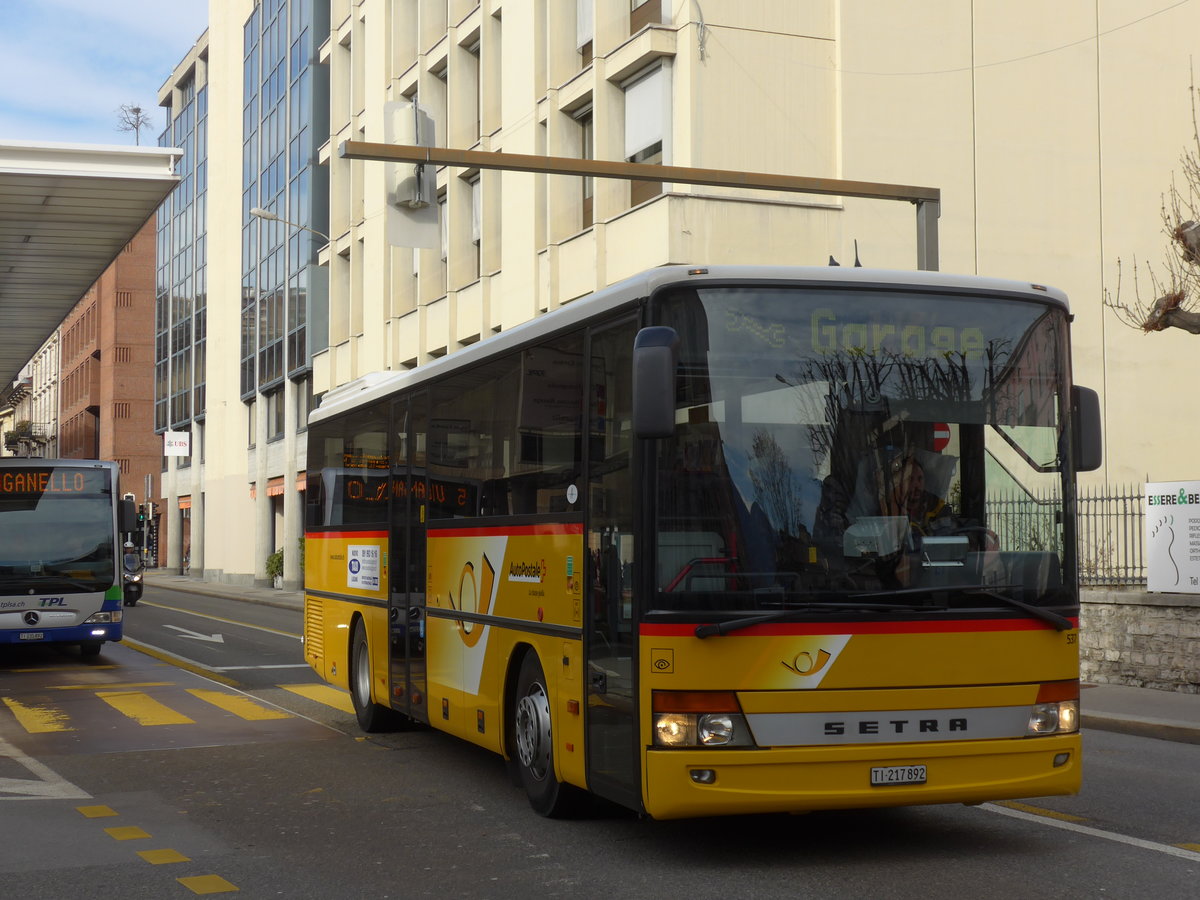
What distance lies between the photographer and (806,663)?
738cm

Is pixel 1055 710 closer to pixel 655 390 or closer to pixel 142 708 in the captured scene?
pixel 655 390

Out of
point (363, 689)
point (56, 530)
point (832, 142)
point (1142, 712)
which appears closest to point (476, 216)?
point (832, 142)

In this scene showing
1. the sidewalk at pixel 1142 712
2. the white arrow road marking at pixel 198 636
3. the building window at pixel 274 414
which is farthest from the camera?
the building window at pixel 274 414

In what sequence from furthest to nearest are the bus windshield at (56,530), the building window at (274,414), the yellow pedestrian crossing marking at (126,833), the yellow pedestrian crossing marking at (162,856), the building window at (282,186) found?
1. the building window at (274,414)
2. the building window at (282,186)
3. the bus windshield at (56,530)
4. the yellow pedestrian crossing marking at (126,833)
5. the yellow pedestrian crossing marking at (162,856)

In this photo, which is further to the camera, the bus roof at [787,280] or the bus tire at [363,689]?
the bus tire at [363,689]

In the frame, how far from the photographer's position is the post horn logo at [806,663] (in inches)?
290

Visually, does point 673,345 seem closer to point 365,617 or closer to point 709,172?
point 365,617

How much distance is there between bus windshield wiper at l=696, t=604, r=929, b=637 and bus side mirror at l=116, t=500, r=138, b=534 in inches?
612

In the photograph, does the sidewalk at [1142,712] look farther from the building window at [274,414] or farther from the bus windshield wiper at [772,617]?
the building window at [274,414]

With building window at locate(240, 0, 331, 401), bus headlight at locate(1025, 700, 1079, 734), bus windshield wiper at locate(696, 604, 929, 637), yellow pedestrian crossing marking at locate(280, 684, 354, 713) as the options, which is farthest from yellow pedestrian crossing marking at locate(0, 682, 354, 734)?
building window at locate(240, 0, 331, 401)

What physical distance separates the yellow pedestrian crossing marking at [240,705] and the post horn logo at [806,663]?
26.4 feet

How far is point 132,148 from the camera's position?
19109 mm

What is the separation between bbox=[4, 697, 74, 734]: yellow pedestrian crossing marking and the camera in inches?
540

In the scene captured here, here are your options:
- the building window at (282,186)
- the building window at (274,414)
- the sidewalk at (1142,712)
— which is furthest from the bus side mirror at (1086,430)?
the building window at (274,414)
